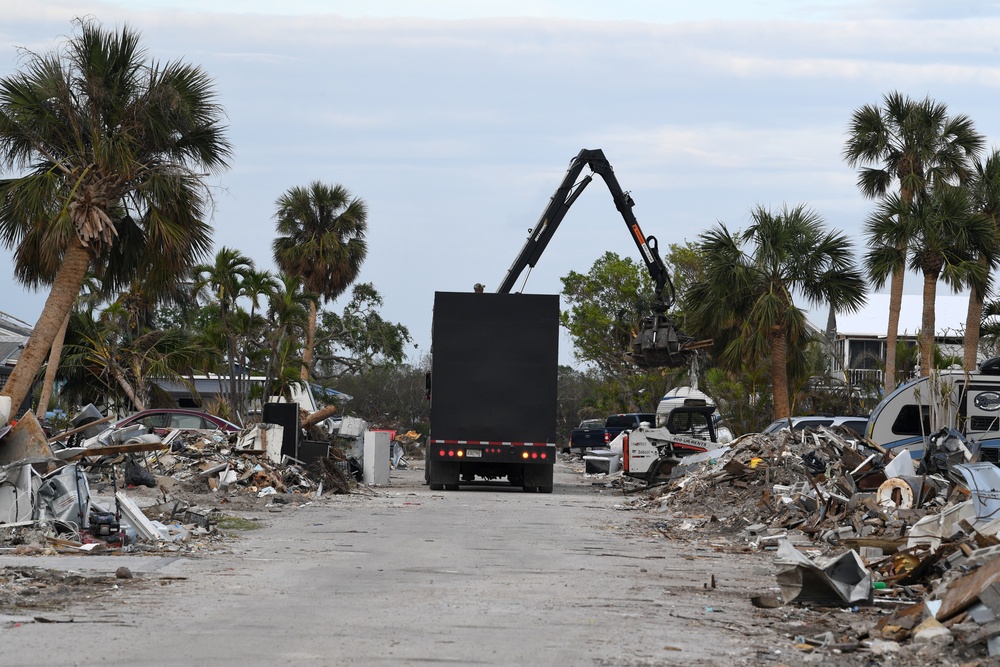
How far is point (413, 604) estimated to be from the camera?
929 centimetres

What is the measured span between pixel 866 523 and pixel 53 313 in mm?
14248

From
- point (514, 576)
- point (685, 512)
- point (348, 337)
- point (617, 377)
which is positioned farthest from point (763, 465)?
point (348, 337)

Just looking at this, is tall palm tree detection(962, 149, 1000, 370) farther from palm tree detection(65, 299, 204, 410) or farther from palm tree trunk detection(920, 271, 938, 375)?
palm tree detection(65, 299, 204, 410)

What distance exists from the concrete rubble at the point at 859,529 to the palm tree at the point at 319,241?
78.4 ft

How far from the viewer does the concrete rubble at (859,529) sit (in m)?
7.71

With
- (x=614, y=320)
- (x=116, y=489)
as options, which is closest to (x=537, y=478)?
(x=116, y=489)

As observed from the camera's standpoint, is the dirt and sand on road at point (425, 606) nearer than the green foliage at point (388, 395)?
Yes

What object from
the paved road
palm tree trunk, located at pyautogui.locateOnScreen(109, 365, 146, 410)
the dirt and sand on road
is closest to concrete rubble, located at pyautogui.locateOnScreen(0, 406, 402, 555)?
the dirt and sand on road

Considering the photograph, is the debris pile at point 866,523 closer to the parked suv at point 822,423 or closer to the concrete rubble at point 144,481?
the parked suv at point 822,423

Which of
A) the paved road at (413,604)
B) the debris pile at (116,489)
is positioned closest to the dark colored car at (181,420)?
the debris pile at (116,489)

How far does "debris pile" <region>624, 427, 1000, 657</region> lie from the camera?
7.84 metres

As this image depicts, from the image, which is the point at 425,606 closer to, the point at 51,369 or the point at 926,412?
the point at 926,412

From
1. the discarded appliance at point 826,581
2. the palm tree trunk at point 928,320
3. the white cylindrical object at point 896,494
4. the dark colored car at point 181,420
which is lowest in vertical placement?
the discarded appliance at point 826,581

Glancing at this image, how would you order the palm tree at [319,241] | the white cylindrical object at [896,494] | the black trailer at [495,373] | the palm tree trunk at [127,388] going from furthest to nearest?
the palm tree at [319,241], the palm tree trunk at [127,388], the black trailer at [495,373], the white cylindrical object at [896,494]
